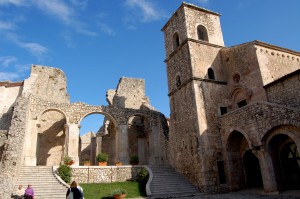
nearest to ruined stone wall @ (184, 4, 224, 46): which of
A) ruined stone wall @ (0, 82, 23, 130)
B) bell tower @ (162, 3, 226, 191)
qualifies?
bell tower @ (162, 3, 226, 191)

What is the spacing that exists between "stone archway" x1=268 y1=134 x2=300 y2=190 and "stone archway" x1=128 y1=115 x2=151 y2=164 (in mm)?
14204

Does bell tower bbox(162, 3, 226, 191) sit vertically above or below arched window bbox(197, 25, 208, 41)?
below

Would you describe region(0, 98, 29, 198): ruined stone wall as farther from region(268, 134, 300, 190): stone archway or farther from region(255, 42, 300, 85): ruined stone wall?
region(255, 42, 300, 85): ruined stone wall

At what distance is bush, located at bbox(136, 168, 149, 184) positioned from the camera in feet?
58.5

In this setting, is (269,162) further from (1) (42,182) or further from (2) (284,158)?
(1) (42,182)

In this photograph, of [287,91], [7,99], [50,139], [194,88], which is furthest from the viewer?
[50,139]

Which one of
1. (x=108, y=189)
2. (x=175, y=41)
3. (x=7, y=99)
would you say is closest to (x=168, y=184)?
(x=108, y=189)

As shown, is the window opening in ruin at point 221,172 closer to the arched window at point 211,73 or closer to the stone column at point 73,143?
the arched window at point 211,73

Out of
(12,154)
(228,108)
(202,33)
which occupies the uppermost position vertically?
(202,33)

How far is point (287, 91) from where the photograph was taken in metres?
15.7

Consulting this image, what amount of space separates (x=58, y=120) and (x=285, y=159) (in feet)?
70.6

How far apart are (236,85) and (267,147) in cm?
616

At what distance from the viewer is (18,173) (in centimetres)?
1528

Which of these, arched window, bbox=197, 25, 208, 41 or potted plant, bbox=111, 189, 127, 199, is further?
arched window, bbox=197, 25, 208, 41
